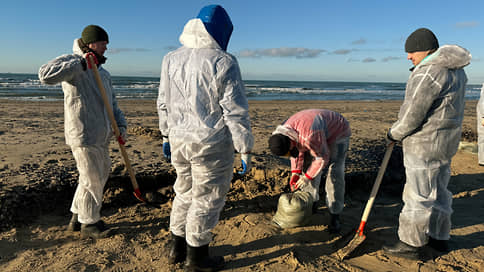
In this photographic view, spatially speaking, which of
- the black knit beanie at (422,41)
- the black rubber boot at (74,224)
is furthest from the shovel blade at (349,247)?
the black rubber boot at (74,224)

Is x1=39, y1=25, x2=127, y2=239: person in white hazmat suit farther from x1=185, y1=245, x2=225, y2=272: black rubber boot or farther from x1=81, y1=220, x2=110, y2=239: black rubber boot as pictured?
x1=185, y1=245, x2=225, y2=272: black rubber boot

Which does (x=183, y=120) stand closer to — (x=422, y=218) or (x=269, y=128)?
Answer: (x=422, y=218)

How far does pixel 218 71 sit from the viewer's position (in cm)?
219

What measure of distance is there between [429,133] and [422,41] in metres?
0.84

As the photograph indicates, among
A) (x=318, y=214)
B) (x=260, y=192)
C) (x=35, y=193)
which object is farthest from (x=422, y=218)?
(x=35, y=193)

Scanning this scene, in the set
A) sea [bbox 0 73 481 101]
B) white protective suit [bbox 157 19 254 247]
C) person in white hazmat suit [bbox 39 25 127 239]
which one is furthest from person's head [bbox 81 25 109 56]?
sea [bbox 0 73 481 101]

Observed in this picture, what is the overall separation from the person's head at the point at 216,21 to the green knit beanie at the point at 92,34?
1.26 meters

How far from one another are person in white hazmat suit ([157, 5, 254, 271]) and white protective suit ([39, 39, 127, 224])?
0.92m

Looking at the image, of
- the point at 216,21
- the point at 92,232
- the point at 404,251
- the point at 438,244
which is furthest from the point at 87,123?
the point at 438,244

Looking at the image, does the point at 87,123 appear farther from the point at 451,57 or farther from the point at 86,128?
the point at 451,57

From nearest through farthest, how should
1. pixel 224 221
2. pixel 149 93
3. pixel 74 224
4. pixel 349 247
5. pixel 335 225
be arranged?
pixel 349 247 → pixel 74 224 → pixel 335 225 → pixel 224 221 → pixel 149 93

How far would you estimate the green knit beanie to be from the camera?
290cm

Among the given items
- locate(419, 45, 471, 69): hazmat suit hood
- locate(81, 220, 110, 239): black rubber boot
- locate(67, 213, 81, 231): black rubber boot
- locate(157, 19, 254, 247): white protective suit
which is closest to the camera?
locate(157, 19, 254, 247): white protective suit

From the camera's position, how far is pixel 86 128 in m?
2.88
